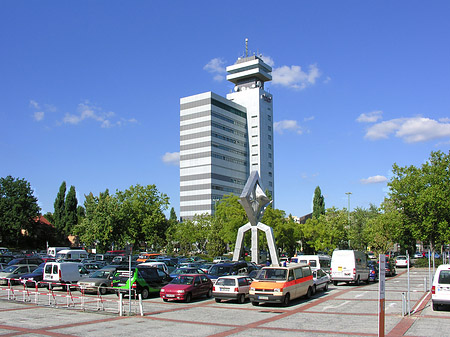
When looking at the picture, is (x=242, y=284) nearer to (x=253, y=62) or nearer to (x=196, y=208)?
(x=196, y=208)

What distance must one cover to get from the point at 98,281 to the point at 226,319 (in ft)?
34.4

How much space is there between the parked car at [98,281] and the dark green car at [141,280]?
0.86 metres

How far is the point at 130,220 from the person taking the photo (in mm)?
59750

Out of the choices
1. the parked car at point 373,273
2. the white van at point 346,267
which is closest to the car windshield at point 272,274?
the white van at point 346,267

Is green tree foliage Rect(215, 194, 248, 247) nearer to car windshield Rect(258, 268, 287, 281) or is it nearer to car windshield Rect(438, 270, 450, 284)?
car windshield Rect(258, 268, 287, 281)

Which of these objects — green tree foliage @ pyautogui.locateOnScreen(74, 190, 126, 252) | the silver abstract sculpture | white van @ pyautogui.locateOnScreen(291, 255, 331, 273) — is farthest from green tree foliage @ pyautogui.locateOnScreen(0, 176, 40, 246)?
white van @ pyautogui.locateOnScreen(291, 255, 331, 273)

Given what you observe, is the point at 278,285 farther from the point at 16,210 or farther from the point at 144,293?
the point at 16,210

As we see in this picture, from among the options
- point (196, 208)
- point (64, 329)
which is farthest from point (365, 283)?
point (196, 208)

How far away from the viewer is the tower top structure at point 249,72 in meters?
133

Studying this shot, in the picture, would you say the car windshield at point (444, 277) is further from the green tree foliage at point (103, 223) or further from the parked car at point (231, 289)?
the green tree foliage at point (103, 223)

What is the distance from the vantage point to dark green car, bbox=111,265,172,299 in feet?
71.8


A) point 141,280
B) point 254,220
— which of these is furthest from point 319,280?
point 254,220

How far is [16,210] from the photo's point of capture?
72688mm

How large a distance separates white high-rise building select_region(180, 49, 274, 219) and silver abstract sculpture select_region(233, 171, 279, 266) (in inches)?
2740
